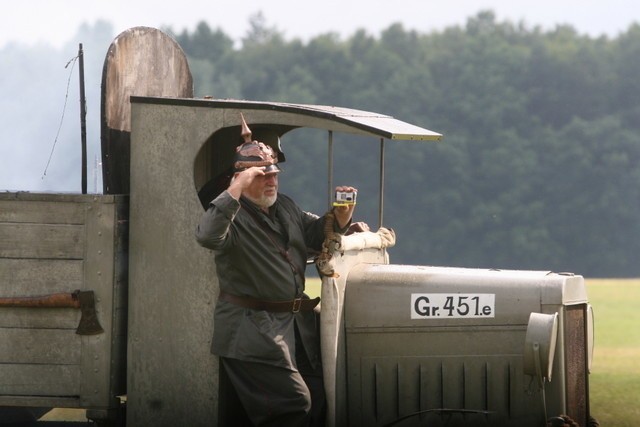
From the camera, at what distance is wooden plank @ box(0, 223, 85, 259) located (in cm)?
739

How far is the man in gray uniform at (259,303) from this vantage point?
7.03 meters

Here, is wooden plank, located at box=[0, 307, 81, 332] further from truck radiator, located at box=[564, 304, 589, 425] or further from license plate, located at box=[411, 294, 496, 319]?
truck radiator, located at box=[564, 304, 589, 425]

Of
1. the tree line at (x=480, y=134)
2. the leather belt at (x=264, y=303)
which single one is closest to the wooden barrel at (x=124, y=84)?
the leather belt at (x=264, y=303)

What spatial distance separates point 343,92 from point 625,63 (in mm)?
14470

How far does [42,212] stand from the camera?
7.41m

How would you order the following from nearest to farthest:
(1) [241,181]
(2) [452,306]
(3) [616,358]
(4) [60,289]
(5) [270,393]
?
(1) [241,181]
(5) [270,393]
(2) [452,306]
(4) [60,289]
(3) [616,358]

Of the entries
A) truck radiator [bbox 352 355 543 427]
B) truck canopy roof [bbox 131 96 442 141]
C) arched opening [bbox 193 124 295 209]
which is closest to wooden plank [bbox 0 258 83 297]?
arched opening [bbox 193 124 295 209]

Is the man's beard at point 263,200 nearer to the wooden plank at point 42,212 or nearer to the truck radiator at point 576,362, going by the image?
the wooden plank at point 42,212

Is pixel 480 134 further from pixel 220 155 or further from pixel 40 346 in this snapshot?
pixel 40 346

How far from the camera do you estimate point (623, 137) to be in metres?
64.1

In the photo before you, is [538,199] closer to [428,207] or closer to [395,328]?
[428,207]

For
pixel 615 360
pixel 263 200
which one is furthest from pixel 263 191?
pixel 615 360

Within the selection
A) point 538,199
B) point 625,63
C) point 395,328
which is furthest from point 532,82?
point 395,328

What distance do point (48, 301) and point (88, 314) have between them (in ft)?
0.72
